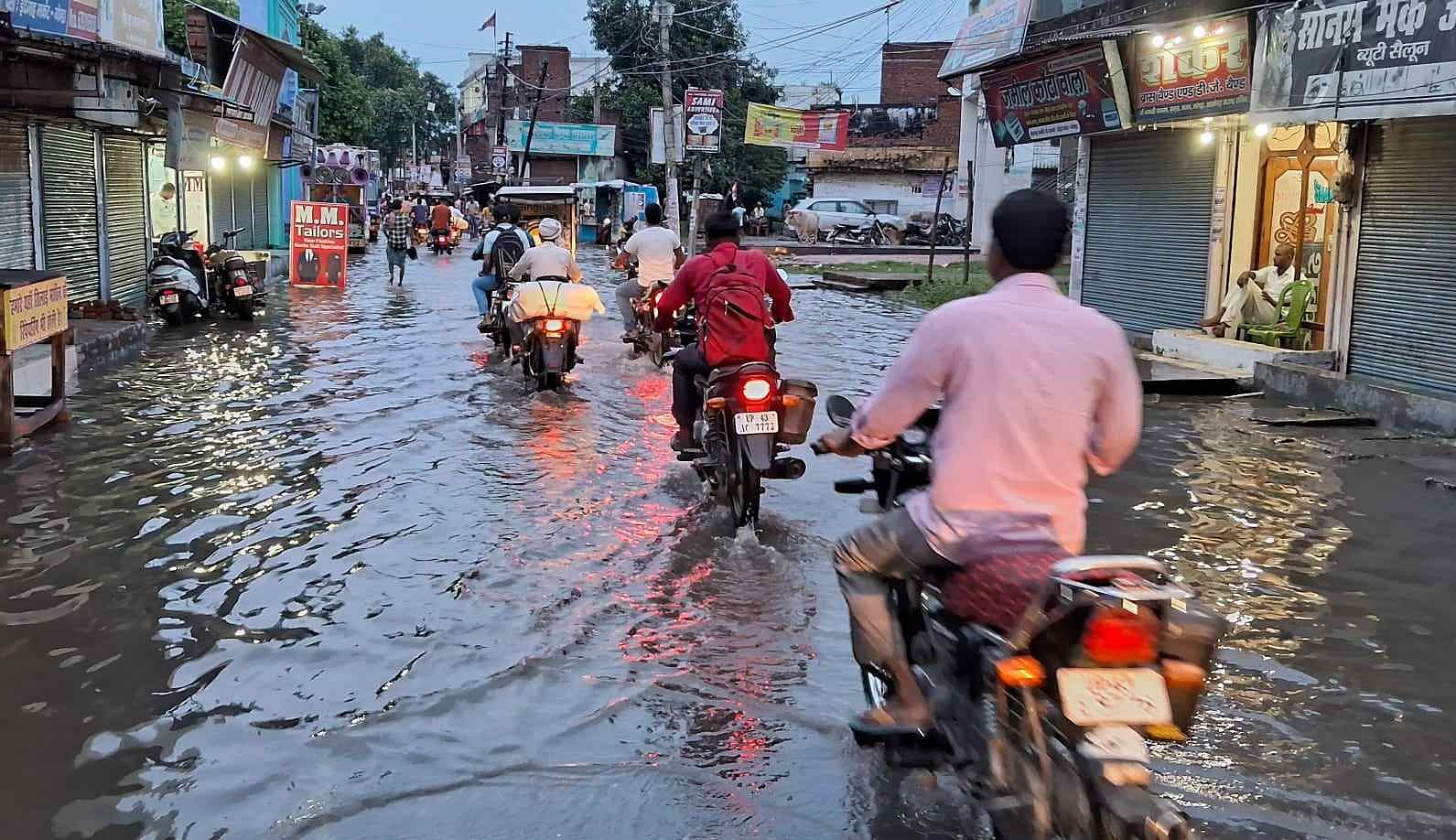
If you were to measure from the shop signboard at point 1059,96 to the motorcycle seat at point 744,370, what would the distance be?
33.4ft

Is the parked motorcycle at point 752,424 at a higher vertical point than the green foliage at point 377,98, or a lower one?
lower

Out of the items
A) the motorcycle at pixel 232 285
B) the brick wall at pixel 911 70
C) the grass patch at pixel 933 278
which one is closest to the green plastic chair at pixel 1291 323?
the grass patch at pixel 933 278

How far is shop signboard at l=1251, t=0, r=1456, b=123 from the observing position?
32.9 feet

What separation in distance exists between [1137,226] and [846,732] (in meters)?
13.7

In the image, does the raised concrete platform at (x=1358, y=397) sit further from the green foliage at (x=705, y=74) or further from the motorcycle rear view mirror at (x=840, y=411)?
the green foliage at (x=705, y=74)

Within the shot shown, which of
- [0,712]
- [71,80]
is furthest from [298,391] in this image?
[0,712]

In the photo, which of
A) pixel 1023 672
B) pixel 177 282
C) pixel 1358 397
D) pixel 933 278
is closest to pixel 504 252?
pixel 177 282

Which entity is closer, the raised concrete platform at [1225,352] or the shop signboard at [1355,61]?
the shop signboard at [1355,61]

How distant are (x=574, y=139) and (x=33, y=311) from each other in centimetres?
5019

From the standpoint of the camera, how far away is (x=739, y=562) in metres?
6.72

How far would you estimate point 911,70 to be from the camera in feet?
188

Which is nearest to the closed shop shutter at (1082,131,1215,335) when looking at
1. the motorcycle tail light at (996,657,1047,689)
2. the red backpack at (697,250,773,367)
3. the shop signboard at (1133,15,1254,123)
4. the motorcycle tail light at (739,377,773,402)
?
the shop signboard at (1133,15,1254,123)

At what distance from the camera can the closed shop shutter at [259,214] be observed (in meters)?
29.6

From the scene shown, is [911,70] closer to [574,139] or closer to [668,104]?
[574,139]
